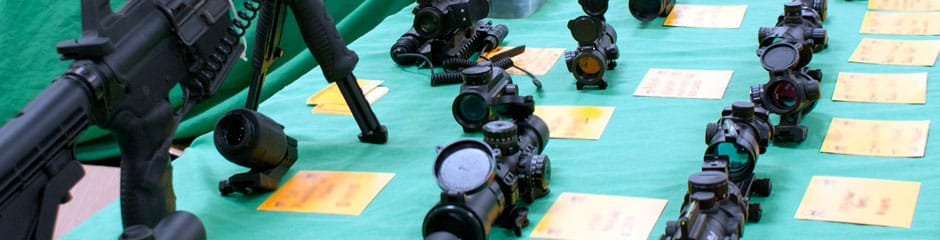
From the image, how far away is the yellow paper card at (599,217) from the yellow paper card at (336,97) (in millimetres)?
724

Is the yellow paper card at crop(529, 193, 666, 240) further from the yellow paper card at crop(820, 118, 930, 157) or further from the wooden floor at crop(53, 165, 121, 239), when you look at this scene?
the wooden floor at crop(53, 165, 121, 239)

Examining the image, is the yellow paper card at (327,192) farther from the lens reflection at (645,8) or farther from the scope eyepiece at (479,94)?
the lens reflection at (645,8)

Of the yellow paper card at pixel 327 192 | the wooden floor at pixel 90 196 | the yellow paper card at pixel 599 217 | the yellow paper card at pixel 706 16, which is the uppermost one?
the yellow paper card at pixel 599 217

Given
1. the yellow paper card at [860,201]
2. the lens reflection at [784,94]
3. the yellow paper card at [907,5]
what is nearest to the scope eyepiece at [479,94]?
the lens reflection at [784,94]

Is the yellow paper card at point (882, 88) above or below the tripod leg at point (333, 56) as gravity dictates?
below

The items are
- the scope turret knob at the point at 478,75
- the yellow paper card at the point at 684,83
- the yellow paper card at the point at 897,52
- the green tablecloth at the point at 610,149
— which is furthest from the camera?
the yellow paper card at the point at 897,52

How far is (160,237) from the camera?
1354 millimetres

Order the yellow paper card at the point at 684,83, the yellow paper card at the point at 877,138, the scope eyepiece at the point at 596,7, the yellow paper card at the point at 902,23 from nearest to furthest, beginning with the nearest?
the yellow paper card at the point at 877,138, the yellow paper card at the point at 684,83, the scope eyepiece at the point at 596,7, the yellow paper card at the point at 902,23

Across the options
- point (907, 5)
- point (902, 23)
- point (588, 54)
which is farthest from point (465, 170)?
point (907, 5)

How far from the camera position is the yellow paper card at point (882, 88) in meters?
2.19

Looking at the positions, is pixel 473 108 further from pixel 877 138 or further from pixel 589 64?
pixel 877 138

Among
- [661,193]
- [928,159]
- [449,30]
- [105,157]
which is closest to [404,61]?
[449,30]

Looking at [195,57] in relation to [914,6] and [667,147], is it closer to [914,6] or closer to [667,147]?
[667,147]

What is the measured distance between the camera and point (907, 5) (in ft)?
9.39
